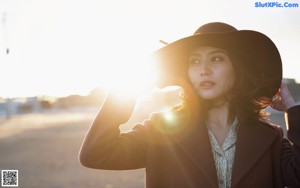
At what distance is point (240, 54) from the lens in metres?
2.31

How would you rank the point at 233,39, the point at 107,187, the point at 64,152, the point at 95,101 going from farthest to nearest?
the point at 95,101 < the point at 64,152 < the point at 107,187 < the point at 233,39

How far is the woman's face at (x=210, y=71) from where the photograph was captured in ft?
7.09

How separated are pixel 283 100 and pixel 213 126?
1.39ft

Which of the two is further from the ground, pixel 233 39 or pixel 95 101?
pixel 233 39

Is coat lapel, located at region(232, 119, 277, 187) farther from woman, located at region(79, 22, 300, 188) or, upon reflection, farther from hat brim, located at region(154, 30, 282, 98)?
hat brim, located at region(154, 30, 282, 98)

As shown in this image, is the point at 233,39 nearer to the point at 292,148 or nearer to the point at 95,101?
the point at 292,148

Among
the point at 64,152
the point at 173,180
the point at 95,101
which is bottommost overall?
the point at 95,101

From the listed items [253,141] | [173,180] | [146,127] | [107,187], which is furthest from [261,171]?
[107,187]

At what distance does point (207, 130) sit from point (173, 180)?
0.33 m

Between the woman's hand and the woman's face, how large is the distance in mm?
312

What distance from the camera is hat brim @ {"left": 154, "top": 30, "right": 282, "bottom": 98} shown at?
2.21m

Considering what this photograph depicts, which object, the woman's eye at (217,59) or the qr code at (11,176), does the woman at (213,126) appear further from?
the qr code at (11,176)

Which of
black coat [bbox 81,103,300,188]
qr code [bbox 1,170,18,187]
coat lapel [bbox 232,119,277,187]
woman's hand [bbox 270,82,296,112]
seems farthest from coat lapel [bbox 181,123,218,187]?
qr code [bbox 1,170,18,187]

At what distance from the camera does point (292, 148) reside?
209 centimetres
